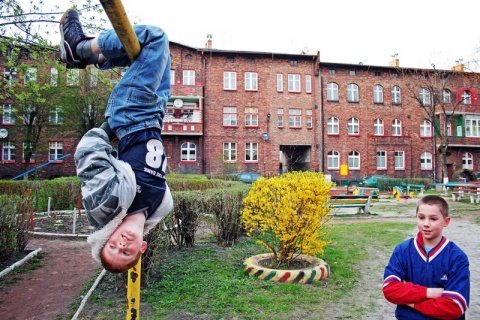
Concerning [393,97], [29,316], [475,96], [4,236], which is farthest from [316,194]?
[475,96]

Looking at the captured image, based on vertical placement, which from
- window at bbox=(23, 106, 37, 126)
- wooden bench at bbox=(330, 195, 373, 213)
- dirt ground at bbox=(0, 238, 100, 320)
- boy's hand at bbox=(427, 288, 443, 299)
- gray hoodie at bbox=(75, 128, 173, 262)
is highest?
window at bbox=(23, 106, 37, 126)

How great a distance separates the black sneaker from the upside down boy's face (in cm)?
102

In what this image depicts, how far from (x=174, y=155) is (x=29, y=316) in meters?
31.2

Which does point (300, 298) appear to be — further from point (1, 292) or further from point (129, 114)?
point (1, 292)

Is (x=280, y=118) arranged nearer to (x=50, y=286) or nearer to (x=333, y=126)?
(x=333, y=126)

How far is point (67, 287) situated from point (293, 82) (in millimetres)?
34973

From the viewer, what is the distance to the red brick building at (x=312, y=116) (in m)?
37.1

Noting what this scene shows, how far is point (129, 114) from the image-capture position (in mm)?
2291

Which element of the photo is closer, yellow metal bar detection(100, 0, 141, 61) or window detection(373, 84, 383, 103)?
yellow metal bar detection(100, 0, 141, 61)

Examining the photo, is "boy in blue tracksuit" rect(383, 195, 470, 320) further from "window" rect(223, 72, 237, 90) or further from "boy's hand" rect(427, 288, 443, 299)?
"window" rect(223, 72, 237, 90)

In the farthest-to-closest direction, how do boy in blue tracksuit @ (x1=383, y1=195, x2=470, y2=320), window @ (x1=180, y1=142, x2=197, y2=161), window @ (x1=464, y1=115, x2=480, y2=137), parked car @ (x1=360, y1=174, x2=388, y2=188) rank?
1. window @ (x1=464, y1=115, x2=480, y2=137)
2. window @ (x1=180, y1=142, x2=197, y2=161)
3. parked car @ (x1=360, y1=174, x2=388, y2=188)
4. boy in blue tracksuit @ (x1=383, y1=195, x2=470, y2=320)

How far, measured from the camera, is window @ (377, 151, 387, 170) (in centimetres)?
4038

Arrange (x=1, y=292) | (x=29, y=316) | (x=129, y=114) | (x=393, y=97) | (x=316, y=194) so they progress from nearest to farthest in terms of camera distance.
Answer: (x=129, y=114), (x=29, y=316), (x=1, y=292), (x=316, y=194), (x=393, y=97)

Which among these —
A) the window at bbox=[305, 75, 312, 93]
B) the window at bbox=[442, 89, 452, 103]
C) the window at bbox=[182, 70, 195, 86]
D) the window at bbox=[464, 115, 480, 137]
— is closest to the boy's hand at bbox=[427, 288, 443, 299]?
the window at bbox=[182, 70, 195, 86]
